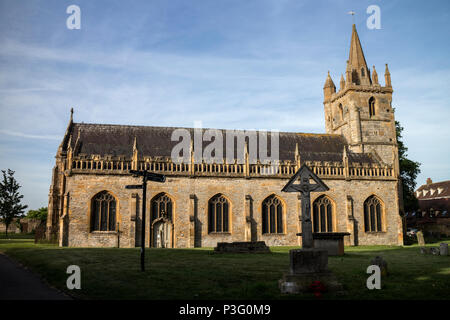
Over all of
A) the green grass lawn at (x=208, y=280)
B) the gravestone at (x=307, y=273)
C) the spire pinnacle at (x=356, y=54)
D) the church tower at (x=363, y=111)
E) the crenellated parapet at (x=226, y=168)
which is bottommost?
the green grass lawn at (x=208, y=280)

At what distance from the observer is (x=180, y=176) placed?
3123cm

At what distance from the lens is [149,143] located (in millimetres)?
34812

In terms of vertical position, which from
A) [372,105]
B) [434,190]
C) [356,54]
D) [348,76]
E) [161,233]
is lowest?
[161,233]

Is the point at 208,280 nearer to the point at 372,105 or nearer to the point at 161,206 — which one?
the point at 161,206

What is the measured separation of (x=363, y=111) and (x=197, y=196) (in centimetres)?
2155

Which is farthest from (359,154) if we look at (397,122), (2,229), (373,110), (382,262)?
(2,229)

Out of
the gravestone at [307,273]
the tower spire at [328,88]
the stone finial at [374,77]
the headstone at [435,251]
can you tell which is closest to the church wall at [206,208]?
the headstone at [435,251]

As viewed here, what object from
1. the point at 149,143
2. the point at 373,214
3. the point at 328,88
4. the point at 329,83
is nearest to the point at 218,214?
the point at 149,143

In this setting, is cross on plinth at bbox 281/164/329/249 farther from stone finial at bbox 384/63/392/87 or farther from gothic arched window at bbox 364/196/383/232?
stone finial at bbox 384/63/392/87

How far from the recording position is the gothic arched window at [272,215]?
3231 cm

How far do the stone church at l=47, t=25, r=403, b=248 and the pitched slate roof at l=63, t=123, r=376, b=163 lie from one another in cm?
9

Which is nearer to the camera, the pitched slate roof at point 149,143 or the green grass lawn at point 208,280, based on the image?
the green grass lawn at point 208,280

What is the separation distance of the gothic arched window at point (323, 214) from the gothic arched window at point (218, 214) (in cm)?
782

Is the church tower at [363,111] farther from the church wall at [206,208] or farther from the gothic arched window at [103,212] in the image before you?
the gothic arched window at [103,212]
